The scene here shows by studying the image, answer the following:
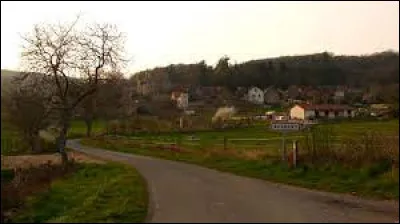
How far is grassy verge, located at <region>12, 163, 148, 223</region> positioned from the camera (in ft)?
48.0

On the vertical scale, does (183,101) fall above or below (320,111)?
above

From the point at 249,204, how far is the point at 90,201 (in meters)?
4.41

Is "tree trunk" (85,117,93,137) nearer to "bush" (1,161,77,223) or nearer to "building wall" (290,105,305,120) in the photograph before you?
"building wall" (290,105,305,120)

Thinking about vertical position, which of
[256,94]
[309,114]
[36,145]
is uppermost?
[256,94]

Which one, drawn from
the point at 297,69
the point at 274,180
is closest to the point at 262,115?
the point at 297,69

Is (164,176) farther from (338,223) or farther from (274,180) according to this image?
(338,223)

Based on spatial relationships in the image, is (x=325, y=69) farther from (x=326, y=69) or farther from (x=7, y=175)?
(x=7, y=175)

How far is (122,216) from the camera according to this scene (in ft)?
46.8

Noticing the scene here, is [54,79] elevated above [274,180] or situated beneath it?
elevated above

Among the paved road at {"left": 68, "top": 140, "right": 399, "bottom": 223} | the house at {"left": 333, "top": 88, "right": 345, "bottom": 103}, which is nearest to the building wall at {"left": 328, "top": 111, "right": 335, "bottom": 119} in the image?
the house at {"left": 333, "top": 88, "right": 345, "bottom": 103}

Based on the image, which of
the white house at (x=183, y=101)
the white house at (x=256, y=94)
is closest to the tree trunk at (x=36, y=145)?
the white house at (x=256, y=94)

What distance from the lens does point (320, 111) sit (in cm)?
4325

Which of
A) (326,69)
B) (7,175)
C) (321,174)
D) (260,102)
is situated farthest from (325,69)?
(260,102)

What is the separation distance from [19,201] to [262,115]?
46990 millimetres
